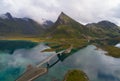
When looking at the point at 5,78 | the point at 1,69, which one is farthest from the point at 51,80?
the point at 1,69

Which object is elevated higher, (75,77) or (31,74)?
(75,77)

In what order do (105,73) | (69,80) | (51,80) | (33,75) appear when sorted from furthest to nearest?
(105,73) < (33,75) < (51,80) < (69,80)

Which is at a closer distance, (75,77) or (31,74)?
(75,77)

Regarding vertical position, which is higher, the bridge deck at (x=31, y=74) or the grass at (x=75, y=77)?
the grass at (x=75, y=77)

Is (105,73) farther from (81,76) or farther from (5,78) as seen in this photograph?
(5,78)

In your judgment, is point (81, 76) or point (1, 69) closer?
point (81, 76)

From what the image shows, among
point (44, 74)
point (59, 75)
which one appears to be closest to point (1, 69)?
point (44, 74)

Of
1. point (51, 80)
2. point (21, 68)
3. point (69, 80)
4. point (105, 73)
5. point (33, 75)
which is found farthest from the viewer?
point (21, 68)

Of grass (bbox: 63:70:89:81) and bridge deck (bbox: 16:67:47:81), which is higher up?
grass (bbox: 63:70:89:81)

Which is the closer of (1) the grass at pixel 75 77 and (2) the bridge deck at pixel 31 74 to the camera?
(1) the grass at pixel 75 77

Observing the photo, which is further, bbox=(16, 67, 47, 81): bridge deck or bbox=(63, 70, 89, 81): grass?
bbox=(16, 67, 47, 81): bridge deck

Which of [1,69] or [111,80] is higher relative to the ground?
[111,80]
